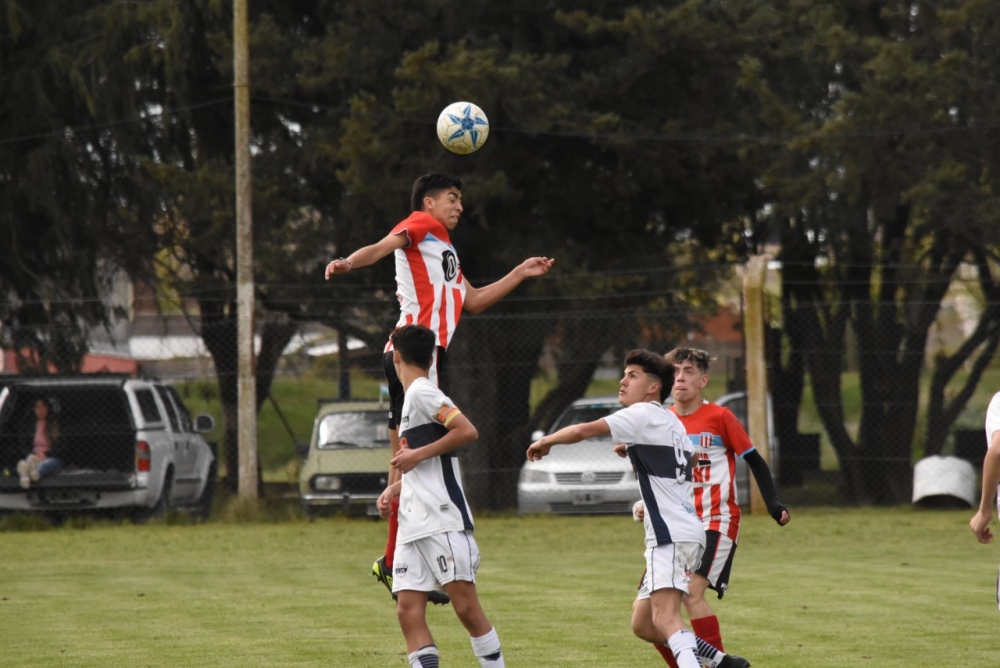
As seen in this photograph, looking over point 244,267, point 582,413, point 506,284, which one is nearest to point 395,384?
point 506,284

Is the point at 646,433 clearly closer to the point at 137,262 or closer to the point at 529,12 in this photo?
the point at 529,12

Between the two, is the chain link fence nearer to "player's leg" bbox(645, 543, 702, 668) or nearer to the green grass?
the green grass

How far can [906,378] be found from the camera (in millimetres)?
22891

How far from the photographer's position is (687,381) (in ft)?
27.0

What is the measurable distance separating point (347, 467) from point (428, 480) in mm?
13414

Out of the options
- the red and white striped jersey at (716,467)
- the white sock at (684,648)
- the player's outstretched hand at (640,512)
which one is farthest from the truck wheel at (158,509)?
the white sock at (684,648)

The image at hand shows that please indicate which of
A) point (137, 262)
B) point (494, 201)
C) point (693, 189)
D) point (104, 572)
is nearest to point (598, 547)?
point (104, 572)

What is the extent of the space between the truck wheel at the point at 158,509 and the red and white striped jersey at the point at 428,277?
12.1 metres

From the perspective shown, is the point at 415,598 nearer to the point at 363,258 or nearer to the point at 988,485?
the point at 363,258

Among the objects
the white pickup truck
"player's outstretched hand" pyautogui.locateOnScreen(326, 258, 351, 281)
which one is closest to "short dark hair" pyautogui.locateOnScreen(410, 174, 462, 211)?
"player's outstretched hand" pyautogui.locateOnScreen(326, 258, 351, 281)

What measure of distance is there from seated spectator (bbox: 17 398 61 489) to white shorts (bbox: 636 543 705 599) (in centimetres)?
1371

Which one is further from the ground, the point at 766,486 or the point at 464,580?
the point at 766,486

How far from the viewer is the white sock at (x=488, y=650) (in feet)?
22.7

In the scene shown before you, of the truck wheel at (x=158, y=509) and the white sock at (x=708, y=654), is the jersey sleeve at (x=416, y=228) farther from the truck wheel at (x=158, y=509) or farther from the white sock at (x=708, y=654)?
the truck wheel at (x=158, y=509)
